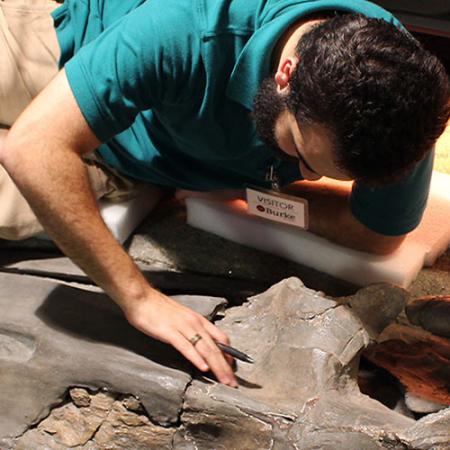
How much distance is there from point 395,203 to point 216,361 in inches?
26.0

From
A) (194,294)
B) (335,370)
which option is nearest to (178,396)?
(335,370)

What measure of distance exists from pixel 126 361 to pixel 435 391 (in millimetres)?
653

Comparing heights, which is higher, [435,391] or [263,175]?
[263,175]

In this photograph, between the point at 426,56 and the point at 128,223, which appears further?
the point at 128,223

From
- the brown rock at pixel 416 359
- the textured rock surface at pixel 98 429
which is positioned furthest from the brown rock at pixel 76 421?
the brown rock at pixel 416 359

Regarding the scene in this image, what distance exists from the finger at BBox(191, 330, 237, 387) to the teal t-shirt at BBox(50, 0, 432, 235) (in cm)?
48

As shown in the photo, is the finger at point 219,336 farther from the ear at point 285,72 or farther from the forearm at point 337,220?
the forearm at point 337,220

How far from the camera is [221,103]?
5.58ft

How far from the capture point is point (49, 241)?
2.06m

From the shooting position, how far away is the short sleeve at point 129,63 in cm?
152

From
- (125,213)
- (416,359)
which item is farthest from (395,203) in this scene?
(125,213)

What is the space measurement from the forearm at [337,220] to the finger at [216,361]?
0.66m

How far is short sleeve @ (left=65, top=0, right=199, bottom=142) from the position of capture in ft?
4.99

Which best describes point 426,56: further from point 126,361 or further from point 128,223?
point 128,223
